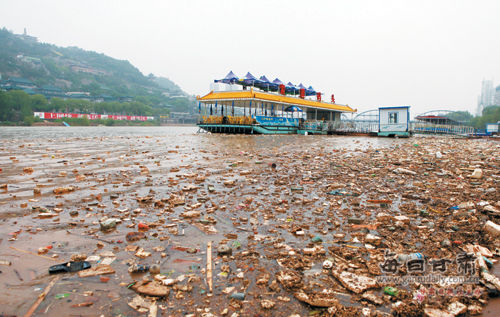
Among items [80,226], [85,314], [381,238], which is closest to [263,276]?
[85,314]

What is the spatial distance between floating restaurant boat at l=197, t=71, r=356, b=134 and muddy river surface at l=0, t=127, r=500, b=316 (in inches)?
847

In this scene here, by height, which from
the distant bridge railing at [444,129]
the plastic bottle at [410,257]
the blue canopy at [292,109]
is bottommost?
the plastic bottle at [410,257]

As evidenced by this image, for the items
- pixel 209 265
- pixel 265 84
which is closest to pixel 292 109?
pixel 265 84

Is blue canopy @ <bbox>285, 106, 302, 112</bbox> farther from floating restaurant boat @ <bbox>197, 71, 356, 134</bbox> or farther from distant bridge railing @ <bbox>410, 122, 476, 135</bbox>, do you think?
distant bridge railing @ <bbox>410, 122, 476, 135</bbox>

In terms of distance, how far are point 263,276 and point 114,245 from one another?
5.45ft

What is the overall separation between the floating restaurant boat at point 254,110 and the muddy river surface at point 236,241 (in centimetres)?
2150

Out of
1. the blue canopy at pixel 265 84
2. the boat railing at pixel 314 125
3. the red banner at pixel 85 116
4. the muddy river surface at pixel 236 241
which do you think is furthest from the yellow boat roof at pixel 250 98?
the red banner at pixel 85 116

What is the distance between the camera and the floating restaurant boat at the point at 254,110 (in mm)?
27281

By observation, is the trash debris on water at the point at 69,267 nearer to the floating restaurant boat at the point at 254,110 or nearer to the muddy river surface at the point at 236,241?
the muddy river surface at the point at 236,241

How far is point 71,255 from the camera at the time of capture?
275cm

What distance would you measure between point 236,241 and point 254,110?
92.2 feet

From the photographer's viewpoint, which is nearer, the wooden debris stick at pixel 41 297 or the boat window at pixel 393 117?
the wooden debris stick at pixel 41 297

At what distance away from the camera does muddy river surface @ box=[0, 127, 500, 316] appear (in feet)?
6.92

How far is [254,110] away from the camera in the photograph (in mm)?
30594
